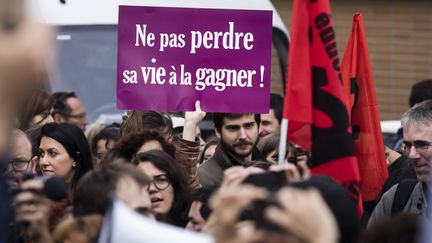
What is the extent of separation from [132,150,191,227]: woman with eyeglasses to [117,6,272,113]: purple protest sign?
0.83 meters

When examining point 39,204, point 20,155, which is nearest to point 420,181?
point 20,155

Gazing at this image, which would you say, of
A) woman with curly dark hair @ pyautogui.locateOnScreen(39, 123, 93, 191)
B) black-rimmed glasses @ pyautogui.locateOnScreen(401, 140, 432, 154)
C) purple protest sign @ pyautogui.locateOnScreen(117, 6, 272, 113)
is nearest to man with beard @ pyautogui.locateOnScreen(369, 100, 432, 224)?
black-rimmed glasses @ pyautogui.locateOnScreen(401, 140, 432, 154)

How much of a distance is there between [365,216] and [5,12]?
475 centimetres

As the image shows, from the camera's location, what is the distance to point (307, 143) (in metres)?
5.80

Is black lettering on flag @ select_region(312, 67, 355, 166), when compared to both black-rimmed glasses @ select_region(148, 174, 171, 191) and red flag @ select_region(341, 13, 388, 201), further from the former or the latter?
red flag @ select_region(341, 13, 388, 201)

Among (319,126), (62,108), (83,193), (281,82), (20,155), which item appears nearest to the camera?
(83,193)

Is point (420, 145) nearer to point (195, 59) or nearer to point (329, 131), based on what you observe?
point (195, 59)

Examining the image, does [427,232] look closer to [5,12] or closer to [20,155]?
[5,12]

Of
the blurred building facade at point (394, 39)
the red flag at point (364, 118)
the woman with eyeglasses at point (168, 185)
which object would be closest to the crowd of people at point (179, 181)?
the woman with eyeglasses at point (168, 185)

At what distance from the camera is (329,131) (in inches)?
226

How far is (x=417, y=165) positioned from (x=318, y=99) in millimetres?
1478

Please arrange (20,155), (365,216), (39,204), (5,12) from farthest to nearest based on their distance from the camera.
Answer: (365,216)
(20,155)
(39,204)
(5,12)

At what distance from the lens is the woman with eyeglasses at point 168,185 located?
259 inches

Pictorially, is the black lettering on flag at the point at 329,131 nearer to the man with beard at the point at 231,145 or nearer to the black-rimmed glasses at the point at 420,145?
the black-rimmed glasses at the point at 420,145
